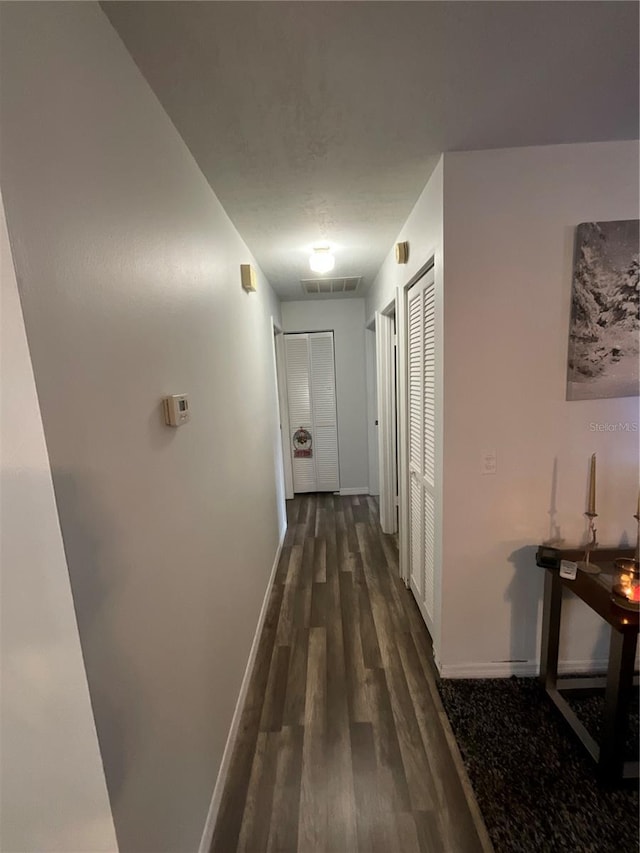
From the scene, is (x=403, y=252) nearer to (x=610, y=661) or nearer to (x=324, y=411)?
(x=610, y=661)

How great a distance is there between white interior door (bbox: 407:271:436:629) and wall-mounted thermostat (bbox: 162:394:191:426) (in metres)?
1.22

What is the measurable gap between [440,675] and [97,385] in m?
2.01

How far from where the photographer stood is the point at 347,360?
4297 millimetres

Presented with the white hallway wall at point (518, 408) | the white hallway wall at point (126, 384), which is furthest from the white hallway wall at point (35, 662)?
the white hallway wall at point (518, 408)

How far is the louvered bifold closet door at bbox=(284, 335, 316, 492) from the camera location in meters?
4.28

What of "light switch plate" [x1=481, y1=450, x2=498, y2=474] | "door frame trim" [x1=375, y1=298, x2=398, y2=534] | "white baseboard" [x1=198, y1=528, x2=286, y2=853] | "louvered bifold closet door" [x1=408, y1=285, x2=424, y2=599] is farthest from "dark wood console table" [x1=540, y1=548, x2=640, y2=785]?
"door frame trim" [x1=375, y1=298, x2=398, y2=534]

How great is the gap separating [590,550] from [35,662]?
1.99 m

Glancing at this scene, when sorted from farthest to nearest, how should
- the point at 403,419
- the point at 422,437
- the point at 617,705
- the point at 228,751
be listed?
the point at 403,419, the point at 422,437, the point at 228,751, the point at 617,705

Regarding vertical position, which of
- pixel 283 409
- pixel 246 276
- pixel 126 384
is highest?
pixel 246 276

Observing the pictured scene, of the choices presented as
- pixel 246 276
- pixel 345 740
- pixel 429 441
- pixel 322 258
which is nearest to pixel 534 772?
pixel 345 740

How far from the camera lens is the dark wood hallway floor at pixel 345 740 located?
3.92ft

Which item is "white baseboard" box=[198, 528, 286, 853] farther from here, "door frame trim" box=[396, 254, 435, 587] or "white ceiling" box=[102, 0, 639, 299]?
"white ceiling" box=[102, 0, 639, 299]

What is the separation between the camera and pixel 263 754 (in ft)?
4.79

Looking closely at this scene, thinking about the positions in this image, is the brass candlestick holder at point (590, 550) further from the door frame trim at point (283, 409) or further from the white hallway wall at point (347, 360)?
the door frame trim at point (283, 409)
